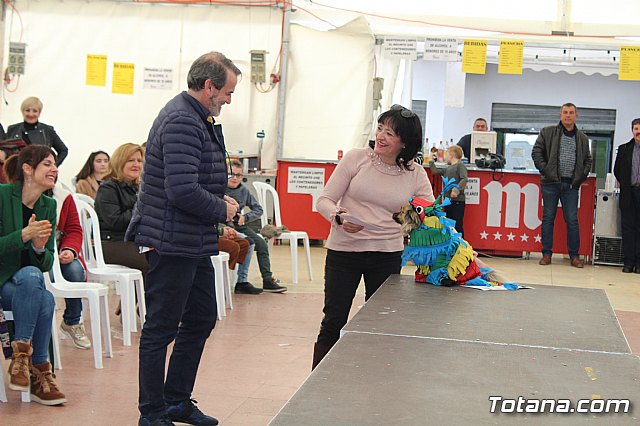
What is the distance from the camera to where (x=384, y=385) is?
200 centimetres

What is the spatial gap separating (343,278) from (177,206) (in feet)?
2.81

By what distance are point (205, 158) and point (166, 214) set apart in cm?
25

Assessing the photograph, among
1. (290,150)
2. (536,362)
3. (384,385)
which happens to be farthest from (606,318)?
(290,150)

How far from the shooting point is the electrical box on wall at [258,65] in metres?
10.0

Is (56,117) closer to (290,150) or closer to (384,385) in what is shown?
(290,150)

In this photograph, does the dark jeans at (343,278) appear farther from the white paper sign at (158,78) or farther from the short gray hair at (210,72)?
the white paper sign at (158,78)

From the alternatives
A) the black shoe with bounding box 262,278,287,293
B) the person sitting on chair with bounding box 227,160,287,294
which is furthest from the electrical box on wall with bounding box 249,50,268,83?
the black shoe with bounding box 262,278,287,293

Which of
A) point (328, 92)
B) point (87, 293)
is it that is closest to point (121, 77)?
point (328, 92)

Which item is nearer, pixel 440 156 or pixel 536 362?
pixel 536 362

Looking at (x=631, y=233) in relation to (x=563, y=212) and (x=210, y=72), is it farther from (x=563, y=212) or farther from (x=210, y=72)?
(x=210, y=72)

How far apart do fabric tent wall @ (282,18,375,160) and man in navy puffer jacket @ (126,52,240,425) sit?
6.83m

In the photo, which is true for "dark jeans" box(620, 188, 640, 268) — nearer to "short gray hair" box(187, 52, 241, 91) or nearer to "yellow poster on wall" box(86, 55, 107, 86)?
"yellow poster on wall" box(86, 55, 107, 86)

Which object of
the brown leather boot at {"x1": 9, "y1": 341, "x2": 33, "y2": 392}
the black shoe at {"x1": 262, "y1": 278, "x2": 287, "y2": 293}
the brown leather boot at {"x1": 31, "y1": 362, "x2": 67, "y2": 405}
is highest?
the brown leather boot at {"x1": 9, "y1": 341, "x2": 33, "y2": 392}

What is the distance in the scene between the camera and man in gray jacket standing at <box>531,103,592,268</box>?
940cm
